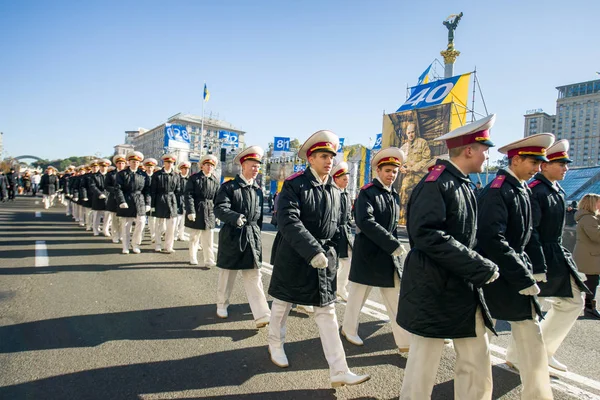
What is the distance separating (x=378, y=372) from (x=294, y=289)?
117 cm

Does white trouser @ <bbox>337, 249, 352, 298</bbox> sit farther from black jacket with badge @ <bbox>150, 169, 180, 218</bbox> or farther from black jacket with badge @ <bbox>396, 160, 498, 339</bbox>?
black jacket with badge @ <bbox>150, 169, 180, 218</bbox>

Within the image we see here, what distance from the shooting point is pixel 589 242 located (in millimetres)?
6027

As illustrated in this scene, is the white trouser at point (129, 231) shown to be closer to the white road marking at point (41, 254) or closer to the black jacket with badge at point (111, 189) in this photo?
the black jacket with badge at point (111, 189)

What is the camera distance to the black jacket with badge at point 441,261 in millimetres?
2557

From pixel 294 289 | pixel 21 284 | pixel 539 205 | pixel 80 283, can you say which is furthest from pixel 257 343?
pixel 21 284

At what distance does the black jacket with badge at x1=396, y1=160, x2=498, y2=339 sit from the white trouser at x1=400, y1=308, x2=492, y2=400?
0.34 feet

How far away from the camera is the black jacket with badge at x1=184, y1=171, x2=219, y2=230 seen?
788 centimetres

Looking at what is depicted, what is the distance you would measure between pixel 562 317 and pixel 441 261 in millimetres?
2271

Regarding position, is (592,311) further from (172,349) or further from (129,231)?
(129,231)

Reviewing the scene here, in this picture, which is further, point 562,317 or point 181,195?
point 181,195

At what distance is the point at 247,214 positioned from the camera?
17.0 ft

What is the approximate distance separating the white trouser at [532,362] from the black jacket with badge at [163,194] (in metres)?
8.27

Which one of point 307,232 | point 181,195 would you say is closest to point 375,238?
point 307,232

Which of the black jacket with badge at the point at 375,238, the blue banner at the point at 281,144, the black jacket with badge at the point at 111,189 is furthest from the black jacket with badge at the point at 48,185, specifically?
the black jacket with badge at the point at 375,238
